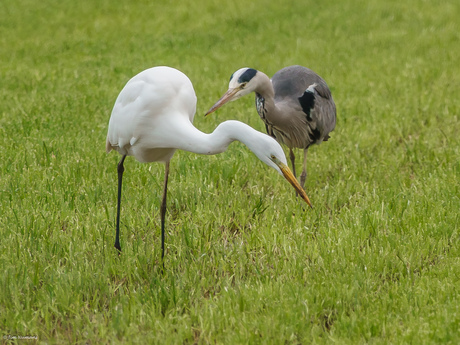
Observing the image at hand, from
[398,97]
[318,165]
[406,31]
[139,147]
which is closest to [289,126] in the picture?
[318,165]

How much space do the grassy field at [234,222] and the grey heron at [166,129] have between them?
0.44 meters

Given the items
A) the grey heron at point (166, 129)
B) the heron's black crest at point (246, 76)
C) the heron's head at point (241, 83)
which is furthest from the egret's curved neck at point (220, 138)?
the heron's black crest at point (246, 76)

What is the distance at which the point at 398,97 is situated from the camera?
839cm

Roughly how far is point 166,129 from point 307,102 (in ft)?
6.32

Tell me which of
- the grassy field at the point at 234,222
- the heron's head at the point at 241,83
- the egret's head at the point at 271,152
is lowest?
the grassy field at the point at 234,222

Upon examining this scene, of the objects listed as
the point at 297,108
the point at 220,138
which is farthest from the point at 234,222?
the point at 220,138

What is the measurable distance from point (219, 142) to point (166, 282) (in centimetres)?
104

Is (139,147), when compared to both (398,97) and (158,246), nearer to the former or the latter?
(158,246)

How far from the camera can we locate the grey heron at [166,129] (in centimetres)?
350

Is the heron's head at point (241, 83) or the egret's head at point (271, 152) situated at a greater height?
the heron's head at point (241, 83)

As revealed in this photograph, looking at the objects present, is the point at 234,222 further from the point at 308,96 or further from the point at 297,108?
the point at 308,96

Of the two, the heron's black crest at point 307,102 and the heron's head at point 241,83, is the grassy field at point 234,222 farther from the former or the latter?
the heron's head at point 241,83

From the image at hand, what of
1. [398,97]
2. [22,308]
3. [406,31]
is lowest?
[22,308]

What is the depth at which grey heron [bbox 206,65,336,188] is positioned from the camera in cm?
516
